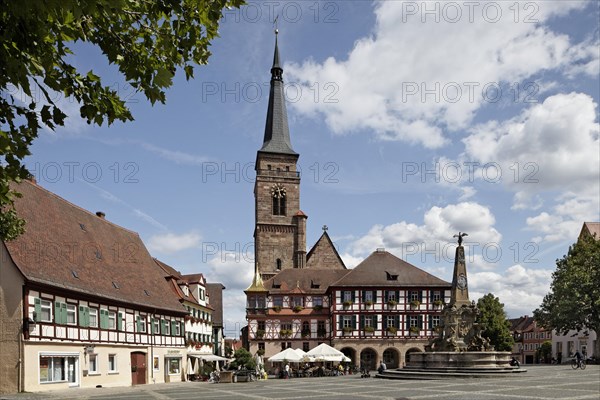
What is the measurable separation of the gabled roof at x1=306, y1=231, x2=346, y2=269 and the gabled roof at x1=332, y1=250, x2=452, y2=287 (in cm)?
955

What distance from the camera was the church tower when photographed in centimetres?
6575

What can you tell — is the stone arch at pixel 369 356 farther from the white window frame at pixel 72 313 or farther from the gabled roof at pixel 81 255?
the white window frame at pixel 72 313

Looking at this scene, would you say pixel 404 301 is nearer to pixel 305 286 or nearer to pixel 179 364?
pixel 305 286

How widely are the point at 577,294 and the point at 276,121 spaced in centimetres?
4184

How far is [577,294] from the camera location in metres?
45.2

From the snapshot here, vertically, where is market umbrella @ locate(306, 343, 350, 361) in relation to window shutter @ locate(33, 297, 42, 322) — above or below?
below

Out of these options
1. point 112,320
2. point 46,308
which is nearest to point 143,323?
point 112,320

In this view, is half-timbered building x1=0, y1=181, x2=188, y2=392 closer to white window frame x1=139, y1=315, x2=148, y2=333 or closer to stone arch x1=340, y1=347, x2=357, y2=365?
white window frame x1=139, y1=315, x2=148, y2=333

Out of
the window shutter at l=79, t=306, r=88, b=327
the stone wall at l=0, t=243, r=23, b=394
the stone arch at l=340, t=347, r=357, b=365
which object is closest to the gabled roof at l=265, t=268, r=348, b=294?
the stone arch at l=340, t=347, r=357, b=365

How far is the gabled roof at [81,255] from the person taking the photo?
984 inches

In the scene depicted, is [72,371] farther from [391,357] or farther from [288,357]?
[391,357]

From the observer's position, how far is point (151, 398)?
20500mm

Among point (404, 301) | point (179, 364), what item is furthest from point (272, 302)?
point (179, 364)

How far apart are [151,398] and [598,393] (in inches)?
590
